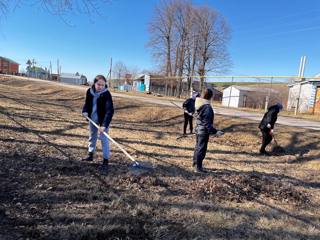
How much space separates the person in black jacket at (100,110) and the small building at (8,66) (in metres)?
101

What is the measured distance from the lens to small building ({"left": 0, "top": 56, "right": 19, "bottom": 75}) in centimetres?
9797

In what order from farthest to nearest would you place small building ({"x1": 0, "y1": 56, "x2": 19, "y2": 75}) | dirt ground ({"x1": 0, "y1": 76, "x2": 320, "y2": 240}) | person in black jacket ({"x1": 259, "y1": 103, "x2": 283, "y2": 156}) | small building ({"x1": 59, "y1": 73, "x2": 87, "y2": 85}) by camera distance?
small building ({"x1": 59, "y1": 73, "x2": 87, "y2": 85}) → small building ({"x1": 0, "y1": 56, "x2": 19, "y2": 75}) → person in black jacket ({"x1": 259, "y1": 103, "x2": 283, "y2": 156}) → dirt ground ({"x1": 0, "y1": 76, "x2": 320, "y2": 240})

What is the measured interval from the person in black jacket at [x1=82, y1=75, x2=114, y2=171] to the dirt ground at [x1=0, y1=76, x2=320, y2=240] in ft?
1.07

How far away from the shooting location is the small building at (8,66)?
321 ft

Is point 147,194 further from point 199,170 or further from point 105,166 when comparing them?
point 199,170

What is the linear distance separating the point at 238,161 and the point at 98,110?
3.90m

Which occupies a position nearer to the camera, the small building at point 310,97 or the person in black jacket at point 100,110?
the person in black jacket at point 100,110

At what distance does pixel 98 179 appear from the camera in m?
4.91

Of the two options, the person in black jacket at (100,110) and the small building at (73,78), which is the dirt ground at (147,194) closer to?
the person in black jacket at (100,110)

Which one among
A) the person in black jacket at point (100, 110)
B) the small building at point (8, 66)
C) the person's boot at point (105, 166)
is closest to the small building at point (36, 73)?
the small building at point (8, 66)

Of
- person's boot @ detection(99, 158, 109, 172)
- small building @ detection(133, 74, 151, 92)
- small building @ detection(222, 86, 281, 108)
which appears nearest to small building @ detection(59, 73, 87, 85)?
small building @ detection(133, 74, 151, 92)

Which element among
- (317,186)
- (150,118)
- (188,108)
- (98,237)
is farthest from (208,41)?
(98,237)

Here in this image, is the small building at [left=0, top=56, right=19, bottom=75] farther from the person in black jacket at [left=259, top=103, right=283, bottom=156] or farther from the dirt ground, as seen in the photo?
the person in black jacket at [left=259, top=103, right=283, bottom=156]

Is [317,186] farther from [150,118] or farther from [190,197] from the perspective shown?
[150,118]
